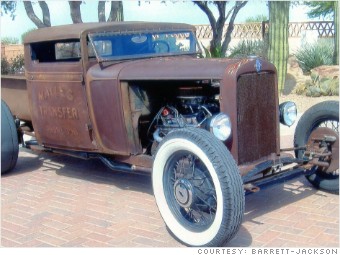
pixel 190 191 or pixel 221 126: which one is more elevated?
pixel 221 126

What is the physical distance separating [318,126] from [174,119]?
139 cm

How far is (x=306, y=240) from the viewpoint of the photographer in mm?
3404

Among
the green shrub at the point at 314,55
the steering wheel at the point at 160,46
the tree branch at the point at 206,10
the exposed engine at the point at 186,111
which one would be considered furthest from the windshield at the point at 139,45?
the green shrub at the point at 314,55

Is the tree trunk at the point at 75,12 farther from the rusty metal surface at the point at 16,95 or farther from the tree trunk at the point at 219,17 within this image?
the rusty metal surface at the point at 16,95

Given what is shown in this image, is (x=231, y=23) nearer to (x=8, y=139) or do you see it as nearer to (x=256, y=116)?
(x=8, y=139)

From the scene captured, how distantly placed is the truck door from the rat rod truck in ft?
0.03

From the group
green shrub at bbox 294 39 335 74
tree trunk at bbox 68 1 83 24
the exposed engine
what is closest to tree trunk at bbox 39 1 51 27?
tree trunk at bbox 68 1 83 24

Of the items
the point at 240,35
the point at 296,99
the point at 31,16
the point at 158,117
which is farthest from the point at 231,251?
the point at 240,35

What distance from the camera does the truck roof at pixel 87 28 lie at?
14.7 ft

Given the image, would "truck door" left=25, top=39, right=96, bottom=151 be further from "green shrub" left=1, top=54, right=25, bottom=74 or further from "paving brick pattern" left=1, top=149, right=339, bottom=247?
"green shrub" left=1, top=54, right=25, bottom=74

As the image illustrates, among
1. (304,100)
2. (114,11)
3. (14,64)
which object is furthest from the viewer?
(14,64)

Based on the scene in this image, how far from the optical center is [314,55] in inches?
536

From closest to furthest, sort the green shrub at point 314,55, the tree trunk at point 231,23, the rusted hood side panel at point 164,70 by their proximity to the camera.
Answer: the rusted hood side panel at point 164,70
the green shrub at point 314,55
the tree trunk at point 231,23

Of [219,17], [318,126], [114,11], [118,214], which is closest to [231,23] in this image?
[219,17]
